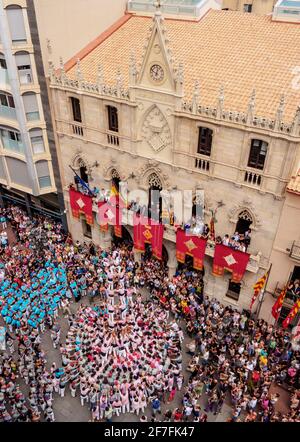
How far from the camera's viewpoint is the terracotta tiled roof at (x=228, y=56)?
27.2 metres

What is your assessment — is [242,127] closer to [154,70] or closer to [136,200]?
[154,70]

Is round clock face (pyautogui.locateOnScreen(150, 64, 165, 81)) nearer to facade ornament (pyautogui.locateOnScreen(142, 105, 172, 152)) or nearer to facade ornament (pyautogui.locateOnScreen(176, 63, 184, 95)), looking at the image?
facade ornament (pyautogui.locateOnScreen(176, 63, 184, 95))

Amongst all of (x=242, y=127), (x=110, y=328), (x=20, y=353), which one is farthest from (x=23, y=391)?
(x=242, y=127)

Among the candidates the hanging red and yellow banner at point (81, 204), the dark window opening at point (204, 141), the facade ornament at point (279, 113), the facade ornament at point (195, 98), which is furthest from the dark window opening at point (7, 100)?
the facade ornament at point (279, 113)

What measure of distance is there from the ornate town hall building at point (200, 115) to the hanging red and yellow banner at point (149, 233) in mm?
786

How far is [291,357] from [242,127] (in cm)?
1679

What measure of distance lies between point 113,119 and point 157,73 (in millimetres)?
6205

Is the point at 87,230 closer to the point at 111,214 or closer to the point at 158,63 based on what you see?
the point at 111,214

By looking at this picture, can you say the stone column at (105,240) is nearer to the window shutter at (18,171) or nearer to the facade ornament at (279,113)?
the window shutter at (18,171)

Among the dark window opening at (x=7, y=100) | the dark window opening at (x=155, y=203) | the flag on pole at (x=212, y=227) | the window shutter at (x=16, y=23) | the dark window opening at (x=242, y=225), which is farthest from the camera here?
the dark window opening at (x=7, y=100)

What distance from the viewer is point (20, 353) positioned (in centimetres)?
2861

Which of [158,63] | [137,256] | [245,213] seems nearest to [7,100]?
[158,63]

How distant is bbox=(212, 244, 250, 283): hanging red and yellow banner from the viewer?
2900 cm

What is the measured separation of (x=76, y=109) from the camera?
34.4 meters
